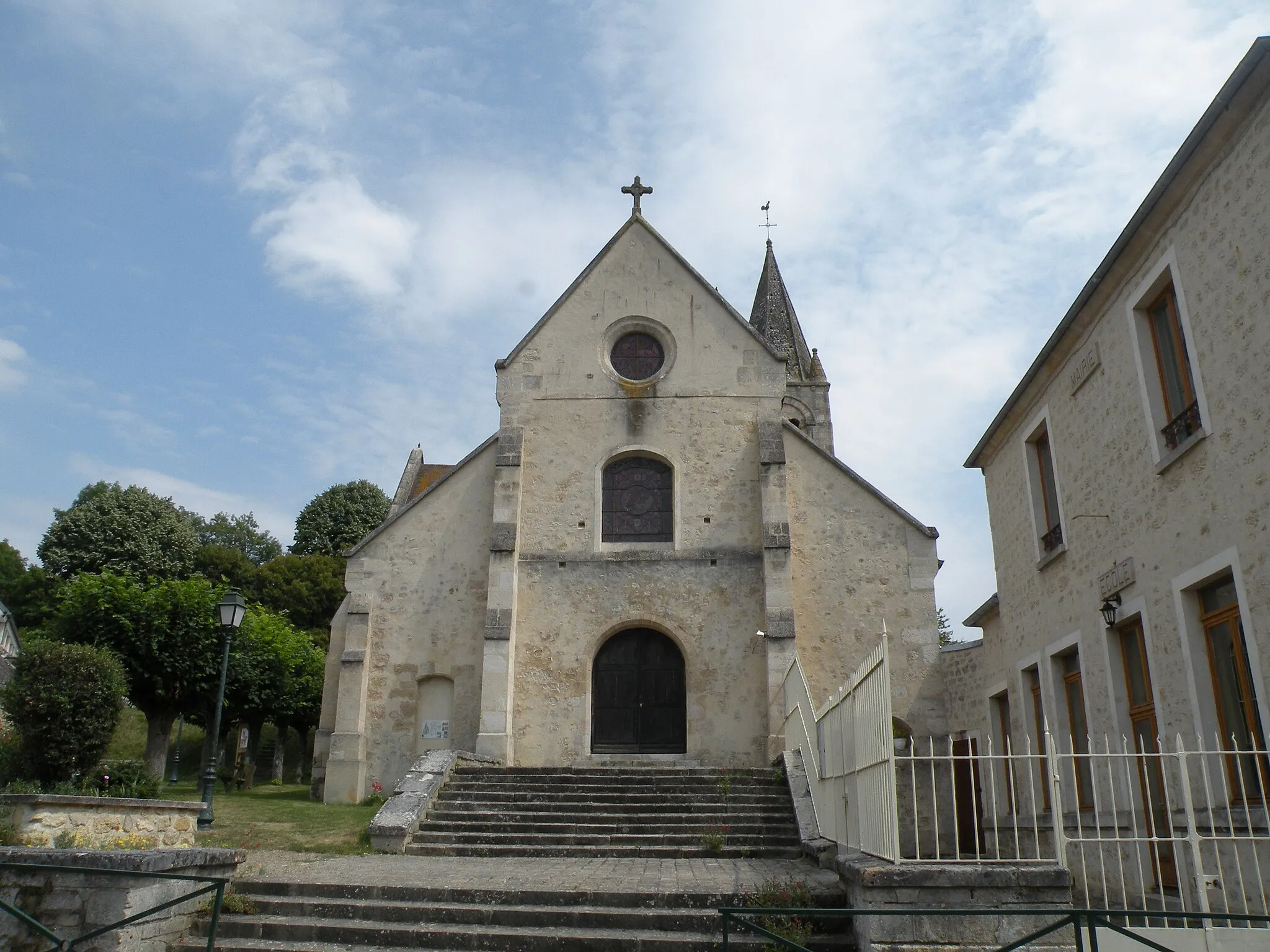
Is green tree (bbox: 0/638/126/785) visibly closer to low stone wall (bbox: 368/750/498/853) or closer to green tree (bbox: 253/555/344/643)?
low stone wall (bbox: 368/750/498/853)

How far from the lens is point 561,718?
16.7 meters

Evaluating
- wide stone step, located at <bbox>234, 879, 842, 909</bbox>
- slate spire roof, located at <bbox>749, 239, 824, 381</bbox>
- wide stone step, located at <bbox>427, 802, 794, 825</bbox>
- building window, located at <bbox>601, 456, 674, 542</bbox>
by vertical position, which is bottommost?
wide stone step, located at <bbox>234, 879, 842, 909</bbox>

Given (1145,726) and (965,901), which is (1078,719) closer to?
(1145,726)

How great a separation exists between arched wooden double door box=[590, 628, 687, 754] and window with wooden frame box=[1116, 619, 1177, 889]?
8867 mm

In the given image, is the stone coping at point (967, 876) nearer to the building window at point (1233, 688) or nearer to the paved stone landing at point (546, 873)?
the paved stone landing at point (546, 873)

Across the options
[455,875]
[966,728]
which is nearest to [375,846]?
[455,875]

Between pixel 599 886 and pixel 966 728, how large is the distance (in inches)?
350

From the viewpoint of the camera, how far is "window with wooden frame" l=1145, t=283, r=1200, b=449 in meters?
7.83

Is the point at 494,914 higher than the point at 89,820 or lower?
lower

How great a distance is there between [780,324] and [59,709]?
25901mm

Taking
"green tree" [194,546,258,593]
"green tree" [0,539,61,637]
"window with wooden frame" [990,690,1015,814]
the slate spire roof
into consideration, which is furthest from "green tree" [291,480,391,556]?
"window with wooden frame" [990,690,1015,814]

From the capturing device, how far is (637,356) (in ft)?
62.5

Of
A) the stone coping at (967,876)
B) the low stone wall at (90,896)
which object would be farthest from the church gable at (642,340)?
the stone coping at (967,876)

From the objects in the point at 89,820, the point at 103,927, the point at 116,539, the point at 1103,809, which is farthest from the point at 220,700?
the point at 116,539
